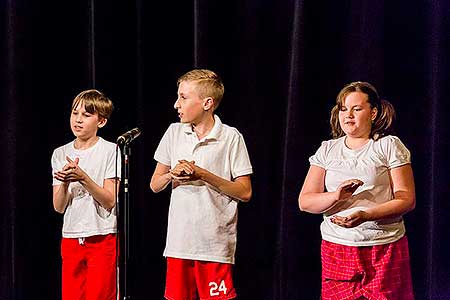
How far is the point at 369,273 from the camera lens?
2.42 meters

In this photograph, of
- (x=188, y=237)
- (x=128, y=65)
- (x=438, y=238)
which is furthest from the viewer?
(x=128, y=65)

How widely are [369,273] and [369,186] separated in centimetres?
25

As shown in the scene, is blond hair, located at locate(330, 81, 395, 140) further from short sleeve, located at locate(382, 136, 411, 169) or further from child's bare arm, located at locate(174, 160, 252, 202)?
child's bare arm, located at locate(174, 160, 252, 202)

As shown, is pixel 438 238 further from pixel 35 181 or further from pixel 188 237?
pixel 35 181

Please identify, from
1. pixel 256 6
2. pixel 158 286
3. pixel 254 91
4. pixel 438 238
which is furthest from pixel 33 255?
pixel 438 238

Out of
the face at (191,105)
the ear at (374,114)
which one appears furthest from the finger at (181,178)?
the ear at (374,114)

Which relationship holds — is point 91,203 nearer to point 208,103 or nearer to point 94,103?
point 94,103

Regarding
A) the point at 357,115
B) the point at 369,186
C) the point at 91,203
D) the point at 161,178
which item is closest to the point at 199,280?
the point at 161,178

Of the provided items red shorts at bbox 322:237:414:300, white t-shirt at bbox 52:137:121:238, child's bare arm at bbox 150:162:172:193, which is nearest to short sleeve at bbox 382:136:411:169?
red shorts at bbox 322:237:414:300

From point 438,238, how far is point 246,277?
76 centimetres

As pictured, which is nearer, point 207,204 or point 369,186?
point 369,186

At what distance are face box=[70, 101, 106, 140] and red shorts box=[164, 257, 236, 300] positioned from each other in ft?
1.79

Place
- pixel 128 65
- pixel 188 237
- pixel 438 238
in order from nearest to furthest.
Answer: pixel 188 237
pixel 438 238
pixel 128 65

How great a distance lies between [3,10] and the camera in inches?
136
